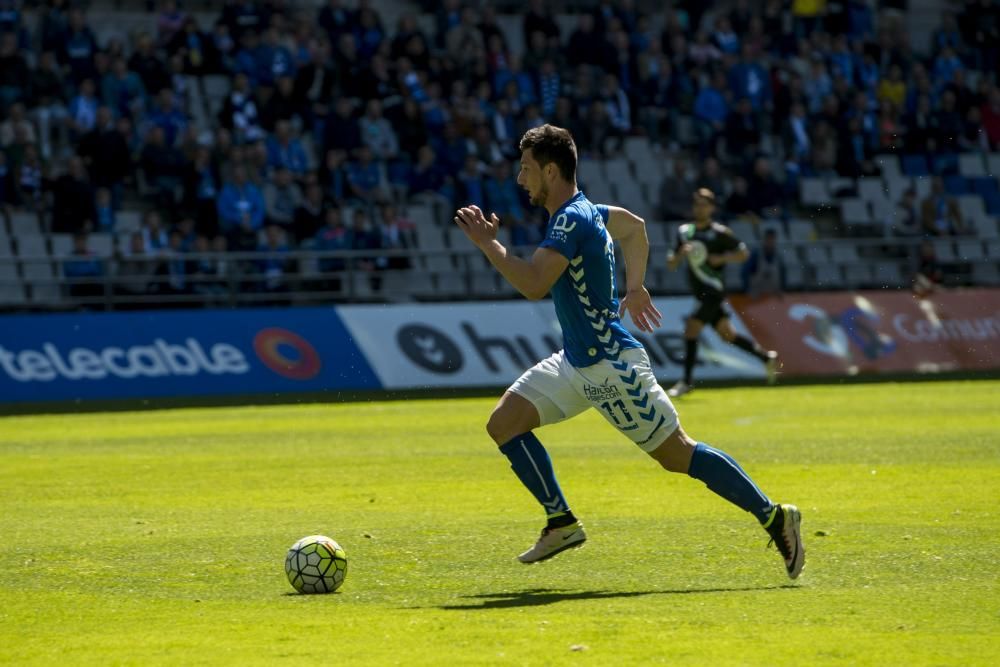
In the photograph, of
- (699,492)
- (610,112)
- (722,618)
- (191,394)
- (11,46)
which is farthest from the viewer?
(610,112)

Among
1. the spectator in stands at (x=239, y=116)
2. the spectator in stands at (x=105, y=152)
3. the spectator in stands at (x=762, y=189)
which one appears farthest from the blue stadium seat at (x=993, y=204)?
the spectator in stands at (x=105, y=152)

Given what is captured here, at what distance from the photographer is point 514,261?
867 centimetres

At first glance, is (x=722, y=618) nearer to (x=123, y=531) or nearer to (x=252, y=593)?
(x=252, y=593)

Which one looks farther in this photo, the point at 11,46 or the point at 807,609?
the point at 11,46

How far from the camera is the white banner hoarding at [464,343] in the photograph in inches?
1003

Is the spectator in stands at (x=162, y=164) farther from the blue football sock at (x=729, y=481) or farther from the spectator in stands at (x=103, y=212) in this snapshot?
the blue football sock at (x=729, y=481)

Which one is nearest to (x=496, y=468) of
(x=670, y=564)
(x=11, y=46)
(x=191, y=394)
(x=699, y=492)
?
(x=699, y=492)

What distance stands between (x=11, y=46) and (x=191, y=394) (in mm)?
6653

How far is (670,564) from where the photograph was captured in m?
9.34

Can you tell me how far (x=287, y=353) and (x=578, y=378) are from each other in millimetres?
16158

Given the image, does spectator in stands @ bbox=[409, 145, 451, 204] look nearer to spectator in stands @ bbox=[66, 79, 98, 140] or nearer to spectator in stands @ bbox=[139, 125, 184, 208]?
spectator in stands @ bbox=[139, 125, 184, 208]

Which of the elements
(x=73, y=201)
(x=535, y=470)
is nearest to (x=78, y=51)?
(x=73, y=201)

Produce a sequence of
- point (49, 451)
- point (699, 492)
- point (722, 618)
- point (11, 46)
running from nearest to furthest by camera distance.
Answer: point (722, 618)
point (699, 492)
point (49, 451)
point (11, 46)

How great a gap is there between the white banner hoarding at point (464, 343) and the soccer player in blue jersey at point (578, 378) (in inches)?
635
